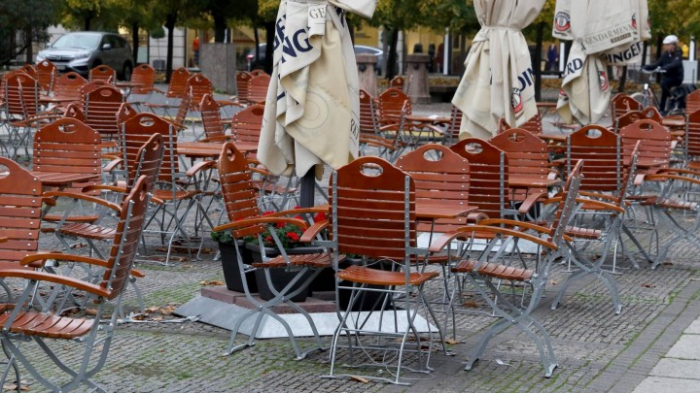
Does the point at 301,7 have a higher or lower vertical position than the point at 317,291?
higher

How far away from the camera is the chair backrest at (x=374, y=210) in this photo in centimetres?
722

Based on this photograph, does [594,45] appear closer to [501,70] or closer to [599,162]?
[501,70]

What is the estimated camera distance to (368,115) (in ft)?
57.4

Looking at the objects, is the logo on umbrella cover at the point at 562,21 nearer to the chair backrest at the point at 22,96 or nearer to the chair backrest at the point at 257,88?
the chair backrest at the point at 257,88

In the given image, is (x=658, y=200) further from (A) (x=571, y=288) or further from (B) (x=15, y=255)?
(B) (x=15, y=255)

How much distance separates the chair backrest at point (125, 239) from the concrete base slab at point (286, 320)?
2.13 metres

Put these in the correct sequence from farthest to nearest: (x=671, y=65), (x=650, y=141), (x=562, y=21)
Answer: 1. (x=671, y=65)
2. (x=562, y=21)
3. (x=650, y=141)

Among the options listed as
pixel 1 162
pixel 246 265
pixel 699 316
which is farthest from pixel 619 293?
pixel 1 162

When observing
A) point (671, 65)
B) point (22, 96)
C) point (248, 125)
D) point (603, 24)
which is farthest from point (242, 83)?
point (671, 65)

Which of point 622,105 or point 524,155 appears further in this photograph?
point 622,105

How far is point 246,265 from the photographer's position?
27.4ft

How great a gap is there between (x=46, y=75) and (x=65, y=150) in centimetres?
1380

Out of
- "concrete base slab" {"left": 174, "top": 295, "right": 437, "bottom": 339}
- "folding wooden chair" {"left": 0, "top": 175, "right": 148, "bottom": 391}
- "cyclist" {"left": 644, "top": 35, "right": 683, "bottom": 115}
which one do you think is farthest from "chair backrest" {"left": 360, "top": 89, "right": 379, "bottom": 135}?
"cyclist" {"left": 644, "top": 35, "right": 683, "bottom": 115}

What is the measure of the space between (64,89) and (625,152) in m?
10.3
